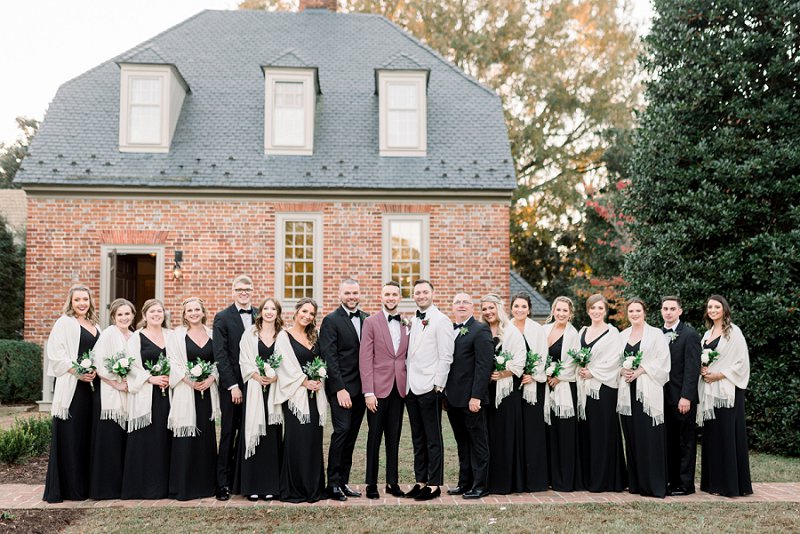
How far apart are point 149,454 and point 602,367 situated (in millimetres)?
4605

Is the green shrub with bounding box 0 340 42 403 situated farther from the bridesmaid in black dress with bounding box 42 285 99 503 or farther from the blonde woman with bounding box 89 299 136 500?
the blonde woman with bounding box 89 299 136 500

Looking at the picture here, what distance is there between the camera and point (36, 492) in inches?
297

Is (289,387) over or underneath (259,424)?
over

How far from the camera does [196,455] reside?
718 centimetres

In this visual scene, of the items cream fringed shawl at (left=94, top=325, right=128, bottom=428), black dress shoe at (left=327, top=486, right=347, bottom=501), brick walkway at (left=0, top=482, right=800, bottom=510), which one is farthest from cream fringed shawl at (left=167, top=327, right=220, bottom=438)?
black dress shoe at (left=327, top=486, right=347, bottom=501)

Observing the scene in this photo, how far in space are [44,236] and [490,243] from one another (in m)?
9.16

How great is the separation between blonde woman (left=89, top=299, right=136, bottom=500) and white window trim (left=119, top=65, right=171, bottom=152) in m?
9.21

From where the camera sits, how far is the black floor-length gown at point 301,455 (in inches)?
281

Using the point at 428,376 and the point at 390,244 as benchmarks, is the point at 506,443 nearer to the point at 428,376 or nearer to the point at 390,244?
the point at 428,376

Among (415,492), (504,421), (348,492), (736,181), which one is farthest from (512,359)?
(736,181)

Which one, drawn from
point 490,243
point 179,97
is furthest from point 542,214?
point 179,97

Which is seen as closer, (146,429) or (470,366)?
(146,429)

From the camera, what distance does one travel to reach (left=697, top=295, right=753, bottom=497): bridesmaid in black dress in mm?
7574

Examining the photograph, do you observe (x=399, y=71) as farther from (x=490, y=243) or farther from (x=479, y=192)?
(x=490, y=243)
